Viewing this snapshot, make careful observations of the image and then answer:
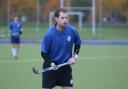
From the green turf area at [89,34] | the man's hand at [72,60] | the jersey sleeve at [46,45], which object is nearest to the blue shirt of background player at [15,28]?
the green turf area at [89,34]

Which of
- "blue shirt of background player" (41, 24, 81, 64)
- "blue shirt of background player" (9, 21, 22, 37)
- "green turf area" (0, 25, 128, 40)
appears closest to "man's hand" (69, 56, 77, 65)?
"blue shirt of background player" (41, 24, 81, 64)

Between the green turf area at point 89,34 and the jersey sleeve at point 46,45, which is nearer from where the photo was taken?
the jersey sleeve at point 46,45

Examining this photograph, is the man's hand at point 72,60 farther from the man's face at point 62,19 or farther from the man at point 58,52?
the man's face at point 62,19

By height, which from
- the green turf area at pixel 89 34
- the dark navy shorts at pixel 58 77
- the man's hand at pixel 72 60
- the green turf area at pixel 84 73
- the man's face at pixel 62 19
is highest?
the man's face at pixel 62 19

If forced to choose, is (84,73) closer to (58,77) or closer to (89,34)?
(58,77)

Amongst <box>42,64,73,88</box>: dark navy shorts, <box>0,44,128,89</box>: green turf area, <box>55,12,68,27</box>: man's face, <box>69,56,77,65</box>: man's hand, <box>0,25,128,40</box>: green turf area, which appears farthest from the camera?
<box>0,25,128,40</box>: green turf area

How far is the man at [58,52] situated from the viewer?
9.71 m

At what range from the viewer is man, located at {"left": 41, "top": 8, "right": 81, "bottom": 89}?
9711mm

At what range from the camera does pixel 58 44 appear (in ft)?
32.0

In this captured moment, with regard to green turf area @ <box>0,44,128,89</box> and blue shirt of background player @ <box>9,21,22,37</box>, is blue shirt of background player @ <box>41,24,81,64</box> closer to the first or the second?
green turf area @ <box>0,44,128,89</box>

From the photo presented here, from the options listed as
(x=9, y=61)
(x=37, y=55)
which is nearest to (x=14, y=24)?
(x=37, y=55)

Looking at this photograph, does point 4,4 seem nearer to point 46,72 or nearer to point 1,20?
point 1,20

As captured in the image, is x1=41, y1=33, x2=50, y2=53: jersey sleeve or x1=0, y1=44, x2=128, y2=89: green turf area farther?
x1=0, y1=44, x2=128, y2=89: green turf area

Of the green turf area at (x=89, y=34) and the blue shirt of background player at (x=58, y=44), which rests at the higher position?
the blue shirt of background player at (x=58, y=44)
